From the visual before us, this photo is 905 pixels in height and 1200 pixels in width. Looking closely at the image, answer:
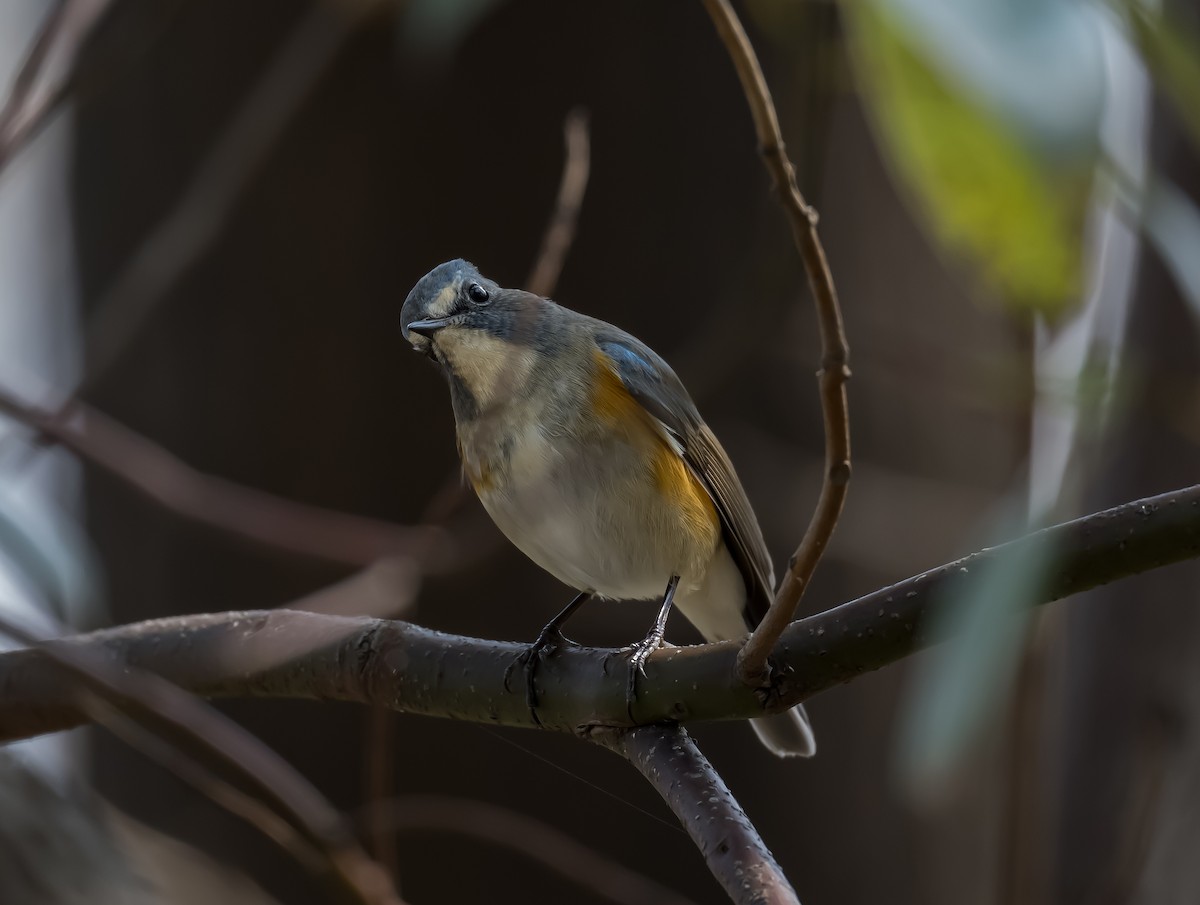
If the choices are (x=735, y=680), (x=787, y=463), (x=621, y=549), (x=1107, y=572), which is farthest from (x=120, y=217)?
(x=1107, y=572)

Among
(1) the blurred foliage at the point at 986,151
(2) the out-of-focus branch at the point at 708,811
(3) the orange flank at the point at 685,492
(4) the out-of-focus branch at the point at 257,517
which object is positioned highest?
(4) the out-of-focus branch at the point at 257,517

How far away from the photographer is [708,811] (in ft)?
4.15

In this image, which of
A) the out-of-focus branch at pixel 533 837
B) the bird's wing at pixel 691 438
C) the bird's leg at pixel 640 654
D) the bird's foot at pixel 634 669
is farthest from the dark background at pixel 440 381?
the bird's foot at pixel 634 669

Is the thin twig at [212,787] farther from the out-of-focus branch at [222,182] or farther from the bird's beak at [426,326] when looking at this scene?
the out-of-focus branch at [222,182]

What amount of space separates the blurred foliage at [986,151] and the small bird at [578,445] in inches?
35.1

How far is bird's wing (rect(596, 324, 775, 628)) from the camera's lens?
2.02m

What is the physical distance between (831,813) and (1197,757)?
99 cm

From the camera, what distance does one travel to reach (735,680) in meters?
1.24

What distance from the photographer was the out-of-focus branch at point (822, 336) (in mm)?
837

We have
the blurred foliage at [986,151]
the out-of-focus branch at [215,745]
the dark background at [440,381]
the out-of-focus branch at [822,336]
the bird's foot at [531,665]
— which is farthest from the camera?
the dark background at [440,381]

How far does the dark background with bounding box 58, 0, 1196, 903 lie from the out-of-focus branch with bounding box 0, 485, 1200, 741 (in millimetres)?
1373

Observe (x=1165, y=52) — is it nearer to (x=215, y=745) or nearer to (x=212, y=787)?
(x=215, y=745)

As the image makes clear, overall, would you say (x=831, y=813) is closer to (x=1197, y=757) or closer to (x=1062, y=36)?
(x=1197, y=757)

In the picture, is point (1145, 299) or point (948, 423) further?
point (948, 423)
